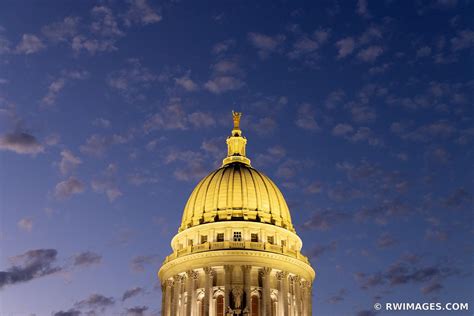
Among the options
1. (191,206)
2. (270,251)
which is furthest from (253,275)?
(191,206)

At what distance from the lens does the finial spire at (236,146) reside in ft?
389

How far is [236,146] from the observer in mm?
120688

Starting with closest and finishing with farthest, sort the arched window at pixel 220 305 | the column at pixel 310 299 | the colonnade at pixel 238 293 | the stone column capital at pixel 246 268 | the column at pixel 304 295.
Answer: the colonnade at pixel 238 293
the arched window at pixel 220 305
the stone column capital at pixel 246 268
the column at pixel 304 295
the column at pixel 310 299

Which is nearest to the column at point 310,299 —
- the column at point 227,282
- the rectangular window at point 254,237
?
the rectangular window at point 254,237

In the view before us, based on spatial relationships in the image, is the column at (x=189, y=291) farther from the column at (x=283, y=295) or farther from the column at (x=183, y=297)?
the column at (x=283, y=295)

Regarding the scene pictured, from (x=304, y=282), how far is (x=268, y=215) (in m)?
10.0

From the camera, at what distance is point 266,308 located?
100 m

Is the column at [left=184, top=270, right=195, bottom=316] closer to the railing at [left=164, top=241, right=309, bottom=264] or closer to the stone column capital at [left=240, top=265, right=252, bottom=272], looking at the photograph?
the railing at [left=164, top=241, right=309, bottom=264]

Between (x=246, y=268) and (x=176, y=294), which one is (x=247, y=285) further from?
(x=176, y=294)

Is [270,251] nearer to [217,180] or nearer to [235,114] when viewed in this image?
[217,180]

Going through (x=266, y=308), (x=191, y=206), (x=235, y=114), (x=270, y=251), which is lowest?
(x=266, y=308)

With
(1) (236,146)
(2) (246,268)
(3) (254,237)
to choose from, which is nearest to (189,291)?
(2) (246,268)

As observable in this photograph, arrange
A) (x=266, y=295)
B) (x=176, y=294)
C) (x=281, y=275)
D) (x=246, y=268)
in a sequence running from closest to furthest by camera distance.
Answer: (x=266, y=295) < (x=246, y=268) < (x=281, y=275) < (x=176, y=294)

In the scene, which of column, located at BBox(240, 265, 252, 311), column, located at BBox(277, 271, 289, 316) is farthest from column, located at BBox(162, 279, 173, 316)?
column, located at BBox(277, 271, 289, 316)
